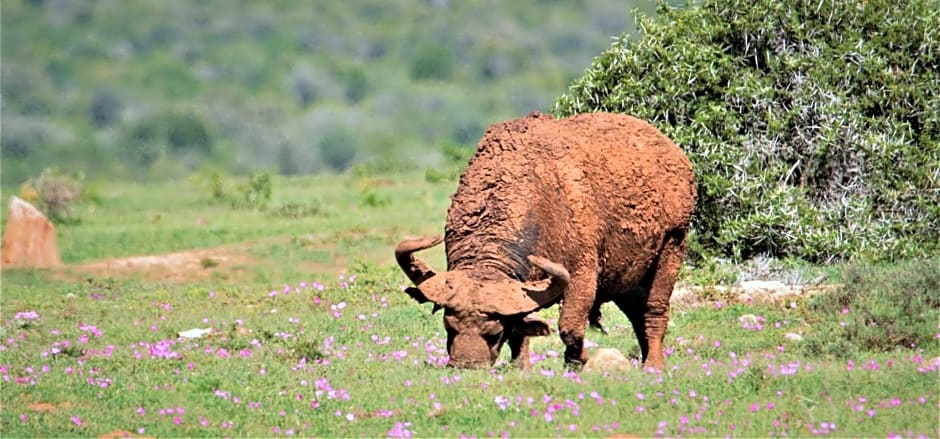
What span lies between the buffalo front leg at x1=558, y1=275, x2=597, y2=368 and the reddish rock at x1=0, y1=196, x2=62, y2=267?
14.2 metres

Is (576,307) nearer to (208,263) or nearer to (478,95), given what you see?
(208,263)

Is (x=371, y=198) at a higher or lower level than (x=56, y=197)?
higher

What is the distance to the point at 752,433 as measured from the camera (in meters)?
10.5

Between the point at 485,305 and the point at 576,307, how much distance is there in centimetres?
97

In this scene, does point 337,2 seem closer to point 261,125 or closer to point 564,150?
point 261,125

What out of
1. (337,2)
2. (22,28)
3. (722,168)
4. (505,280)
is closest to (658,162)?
(505,280)

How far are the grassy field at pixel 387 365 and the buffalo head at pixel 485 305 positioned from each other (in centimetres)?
20

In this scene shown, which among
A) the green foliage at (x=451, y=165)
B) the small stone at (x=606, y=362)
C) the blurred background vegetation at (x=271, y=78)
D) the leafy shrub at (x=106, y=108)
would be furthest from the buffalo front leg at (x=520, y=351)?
the leafy shrub at (x=106, y=108)

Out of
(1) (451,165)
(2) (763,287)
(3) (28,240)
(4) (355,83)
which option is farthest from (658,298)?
(4) (355,83)

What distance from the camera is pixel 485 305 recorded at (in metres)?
11.7

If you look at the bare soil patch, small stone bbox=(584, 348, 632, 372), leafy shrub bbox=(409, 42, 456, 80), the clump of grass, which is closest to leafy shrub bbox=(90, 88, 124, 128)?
leafy shrub bbox=(409, 42, 456, 80)

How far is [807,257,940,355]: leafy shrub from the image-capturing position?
45.5 feet

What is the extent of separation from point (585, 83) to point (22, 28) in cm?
5667

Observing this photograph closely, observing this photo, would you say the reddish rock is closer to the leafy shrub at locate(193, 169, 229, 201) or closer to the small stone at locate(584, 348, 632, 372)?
the leafy shrub at locate(193, 169, 229, 201)
